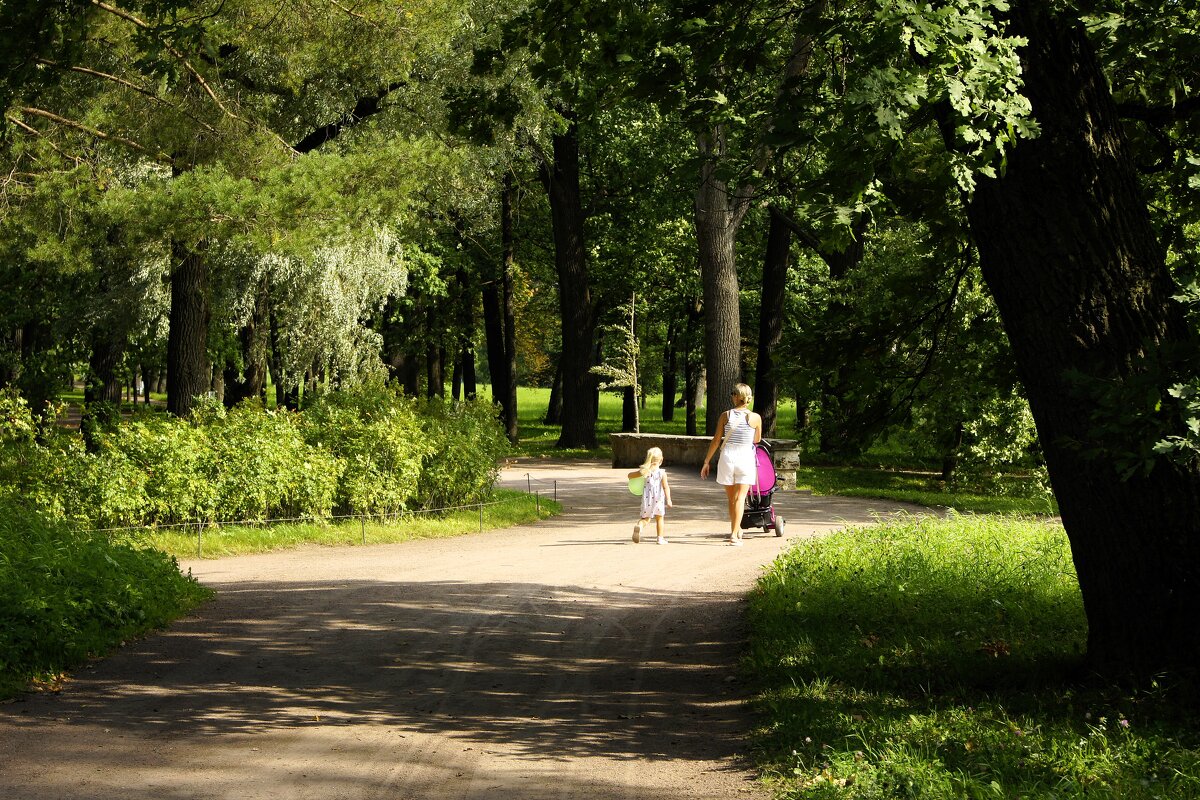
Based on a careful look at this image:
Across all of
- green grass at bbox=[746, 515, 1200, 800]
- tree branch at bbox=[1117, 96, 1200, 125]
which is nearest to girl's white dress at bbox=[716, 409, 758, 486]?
green grass at bbox=[746, 515, 1200, 800]

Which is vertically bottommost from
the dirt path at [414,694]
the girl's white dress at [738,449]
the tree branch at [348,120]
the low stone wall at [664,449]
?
the dirt path at [414,694]

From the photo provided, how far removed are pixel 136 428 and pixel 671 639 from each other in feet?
24.6

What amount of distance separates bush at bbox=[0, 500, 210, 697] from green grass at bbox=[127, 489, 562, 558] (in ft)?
6.34

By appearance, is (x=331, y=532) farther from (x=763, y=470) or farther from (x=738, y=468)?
(x=763, y=470)

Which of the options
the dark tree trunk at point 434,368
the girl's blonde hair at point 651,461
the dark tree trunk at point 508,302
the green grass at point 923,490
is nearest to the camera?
the girl's blonde hair at point 651,461

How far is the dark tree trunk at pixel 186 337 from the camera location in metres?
18.1

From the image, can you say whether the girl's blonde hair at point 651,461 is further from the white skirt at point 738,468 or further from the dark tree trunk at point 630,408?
the dark tree trunk at point 630,408

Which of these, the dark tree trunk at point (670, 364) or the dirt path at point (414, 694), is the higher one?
the dark tree trunk at point (670, 364)

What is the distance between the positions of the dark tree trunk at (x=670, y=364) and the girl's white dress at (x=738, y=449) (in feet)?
91.3

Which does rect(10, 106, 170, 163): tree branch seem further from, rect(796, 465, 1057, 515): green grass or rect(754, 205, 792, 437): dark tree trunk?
rect(754, 205, 792, 437): dark tree trunk

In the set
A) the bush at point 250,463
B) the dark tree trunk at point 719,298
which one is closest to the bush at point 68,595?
the bush at point 250,463

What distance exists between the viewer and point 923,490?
24297 mm

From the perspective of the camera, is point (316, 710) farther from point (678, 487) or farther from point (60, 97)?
point (678, 487)

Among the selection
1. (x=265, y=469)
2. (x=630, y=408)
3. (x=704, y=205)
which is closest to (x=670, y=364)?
(x=630, y=408)
